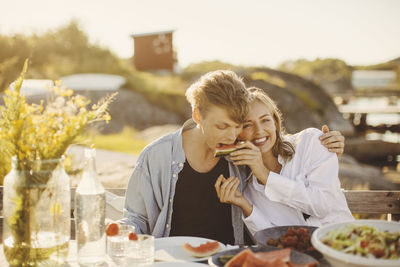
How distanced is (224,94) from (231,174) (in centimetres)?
83

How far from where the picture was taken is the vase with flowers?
8.21 feet

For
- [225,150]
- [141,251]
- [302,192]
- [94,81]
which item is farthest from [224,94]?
[94,81]

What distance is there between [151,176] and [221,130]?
0.75m

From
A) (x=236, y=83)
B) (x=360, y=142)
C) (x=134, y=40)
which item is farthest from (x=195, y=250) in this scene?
(x=134, y=40)

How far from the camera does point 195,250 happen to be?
2.94m

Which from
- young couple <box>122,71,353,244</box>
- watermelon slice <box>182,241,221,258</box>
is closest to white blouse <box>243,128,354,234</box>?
young couple <box>122,71,353,244</box>

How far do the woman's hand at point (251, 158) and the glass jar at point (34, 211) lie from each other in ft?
4.98

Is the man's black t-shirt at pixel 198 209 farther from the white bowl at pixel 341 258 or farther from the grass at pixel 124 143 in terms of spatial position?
the grass at pixel 124 143

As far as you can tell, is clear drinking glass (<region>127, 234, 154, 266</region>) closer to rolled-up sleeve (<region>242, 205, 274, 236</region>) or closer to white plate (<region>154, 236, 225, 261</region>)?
white plate (<region>154, 236, 225, 261</region>)

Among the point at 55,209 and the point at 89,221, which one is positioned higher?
the point at 55,209

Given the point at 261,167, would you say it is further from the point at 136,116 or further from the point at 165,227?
the point at 136,116

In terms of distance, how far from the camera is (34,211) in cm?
251

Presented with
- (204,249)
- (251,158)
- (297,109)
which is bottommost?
(297,109)

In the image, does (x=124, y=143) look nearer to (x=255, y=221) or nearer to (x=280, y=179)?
(x=255, y=221)
